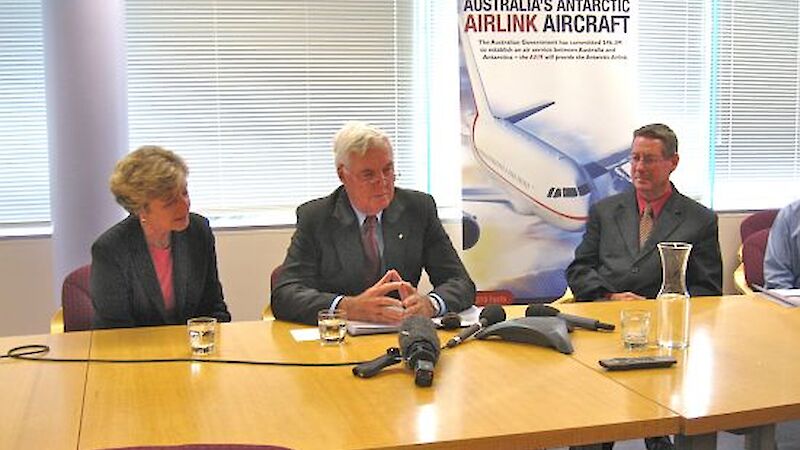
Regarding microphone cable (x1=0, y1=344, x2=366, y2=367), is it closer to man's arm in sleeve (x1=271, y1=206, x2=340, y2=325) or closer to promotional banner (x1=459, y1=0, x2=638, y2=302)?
man's arm in sleeve (x1=271, y1=206, x2=340, y2=325)

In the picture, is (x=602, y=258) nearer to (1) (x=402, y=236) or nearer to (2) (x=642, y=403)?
(1) (x=402, y=236)

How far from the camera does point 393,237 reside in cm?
327

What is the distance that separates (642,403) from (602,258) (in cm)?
189

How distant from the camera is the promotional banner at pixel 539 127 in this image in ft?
15.7

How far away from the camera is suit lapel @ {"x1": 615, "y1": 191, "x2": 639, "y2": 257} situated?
3760 millimetres

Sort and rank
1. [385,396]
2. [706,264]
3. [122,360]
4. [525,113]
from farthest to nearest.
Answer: [525,113] → [706,264] → [122,360] → [385,396]

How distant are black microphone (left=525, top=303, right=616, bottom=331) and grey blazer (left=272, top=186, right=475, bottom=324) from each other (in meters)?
0.34

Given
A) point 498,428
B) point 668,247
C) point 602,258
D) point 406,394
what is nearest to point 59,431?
point 406,394

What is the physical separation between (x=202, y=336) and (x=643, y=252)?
2027 millimetres

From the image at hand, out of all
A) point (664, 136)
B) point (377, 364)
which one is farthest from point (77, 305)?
point (664, 136)

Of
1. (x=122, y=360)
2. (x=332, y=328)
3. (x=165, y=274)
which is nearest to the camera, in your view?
(x=122, y=360)

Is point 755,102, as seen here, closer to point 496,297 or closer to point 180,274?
point 496,297

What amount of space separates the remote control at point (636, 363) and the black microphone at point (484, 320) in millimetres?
456

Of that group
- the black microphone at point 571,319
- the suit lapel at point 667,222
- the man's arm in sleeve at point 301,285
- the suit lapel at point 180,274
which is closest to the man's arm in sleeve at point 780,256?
the suit lapel at point 667,222
